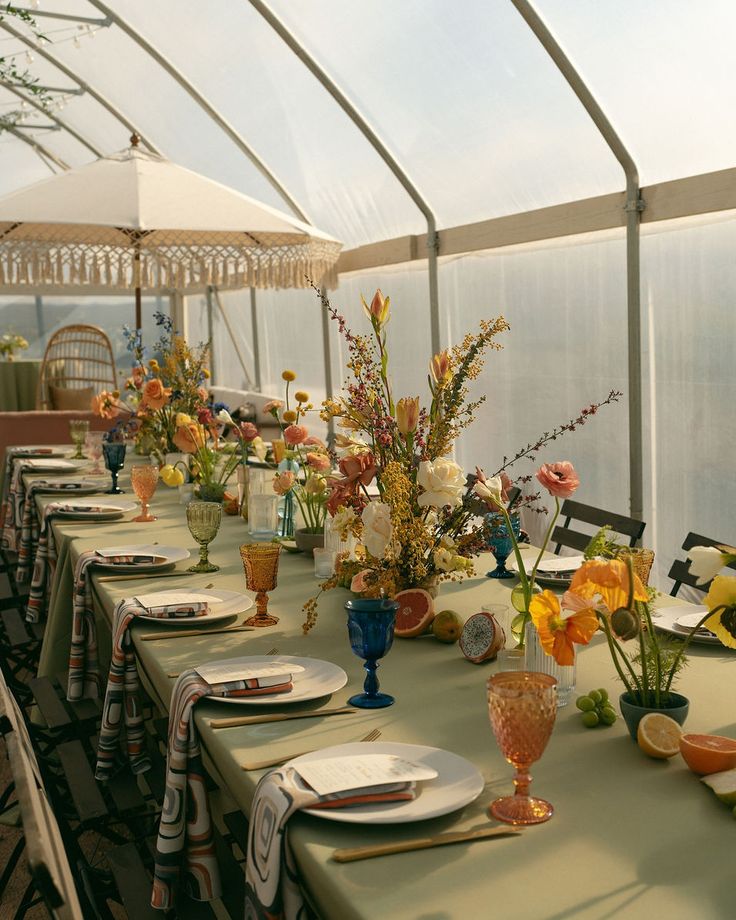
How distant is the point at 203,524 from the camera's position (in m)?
2.65

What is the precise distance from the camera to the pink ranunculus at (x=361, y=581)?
214 cm

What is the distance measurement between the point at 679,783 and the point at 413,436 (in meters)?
0.96

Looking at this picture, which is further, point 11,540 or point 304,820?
point 11,540

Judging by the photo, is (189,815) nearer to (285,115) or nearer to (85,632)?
(85,632)

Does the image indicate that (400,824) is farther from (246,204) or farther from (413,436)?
(246,204)

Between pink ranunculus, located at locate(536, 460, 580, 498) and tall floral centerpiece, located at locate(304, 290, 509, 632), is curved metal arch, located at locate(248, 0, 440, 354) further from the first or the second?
pink ranunculus, located at locate(536, 460, 580, 498)

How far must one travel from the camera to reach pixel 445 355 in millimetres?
2168

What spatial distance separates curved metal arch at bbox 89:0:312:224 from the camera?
24.8ft

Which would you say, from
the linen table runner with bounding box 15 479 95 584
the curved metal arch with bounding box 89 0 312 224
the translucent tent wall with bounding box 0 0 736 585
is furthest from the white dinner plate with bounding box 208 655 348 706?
the curved metal arch with bounding box 89 0 312 224

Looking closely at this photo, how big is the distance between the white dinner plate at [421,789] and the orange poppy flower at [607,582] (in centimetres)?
30

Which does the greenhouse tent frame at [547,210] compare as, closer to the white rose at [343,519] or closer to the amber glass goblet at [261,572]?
the white rose at [343,519]

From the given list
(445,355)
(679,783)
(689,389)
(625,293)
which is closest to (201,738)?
(679,783)

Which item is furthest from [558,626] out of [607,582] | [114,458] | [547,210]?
[547,210]

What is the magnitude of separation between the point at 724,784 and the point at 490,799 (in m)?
0.31
